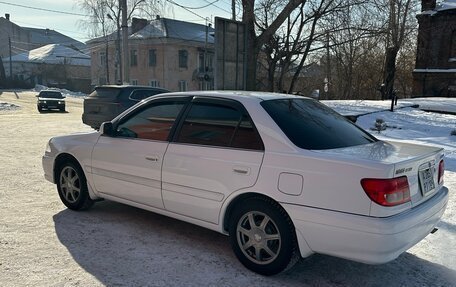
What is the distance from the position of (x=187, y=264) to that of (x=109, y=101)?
971 cm

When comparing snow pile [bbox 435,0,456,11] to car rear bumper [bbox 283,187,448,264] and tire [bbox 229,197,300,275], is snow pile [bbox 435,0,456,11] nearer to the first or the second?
car rear bumper [bbox 283,187,448,264]

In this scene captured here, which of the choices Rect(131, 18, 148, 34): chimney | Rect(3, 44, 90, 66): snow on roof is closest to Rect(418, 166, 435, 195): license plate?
Rect(131, 18, 148, 34): chimney

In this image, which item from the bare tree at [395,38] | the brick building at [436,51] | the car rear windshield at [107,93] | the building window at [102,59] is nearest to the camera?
the car rear windshield at [107,93]

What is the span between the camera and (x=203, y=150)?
3859 mm

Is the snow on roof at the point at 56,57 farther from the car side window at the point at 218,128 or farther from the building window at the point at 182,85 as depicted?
the car side window at the point at 218,128

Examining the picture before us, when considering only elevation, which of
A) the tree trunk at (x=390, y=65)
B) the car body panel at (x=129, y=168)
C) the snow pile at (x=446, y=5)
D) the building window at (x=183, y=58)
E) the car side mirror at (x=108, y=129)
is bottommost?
the car body panel at (x=129, y=168)

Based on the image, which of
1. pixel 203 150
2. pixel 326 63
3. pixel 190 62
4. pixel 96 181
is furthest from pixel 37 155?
pixel 190 62

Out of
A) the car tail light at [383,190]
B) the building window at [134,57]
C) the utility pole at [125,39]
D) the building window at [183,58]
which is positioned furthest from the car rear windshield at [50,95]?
the car tail light at [383,190]

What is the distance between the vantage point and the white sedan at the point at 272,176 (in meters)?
3.04

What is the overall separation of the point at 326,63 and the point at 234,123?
35549mm

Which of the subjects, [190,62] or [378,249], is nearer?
[378,249]

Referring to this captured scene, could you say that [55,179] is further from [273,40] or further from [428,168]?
[273,40]

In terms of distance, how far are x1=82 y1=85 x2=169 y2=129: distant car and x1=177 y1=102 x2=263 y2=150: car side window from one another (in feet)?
28.3

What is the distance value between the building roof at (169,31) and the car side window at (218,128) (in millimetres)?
38944
